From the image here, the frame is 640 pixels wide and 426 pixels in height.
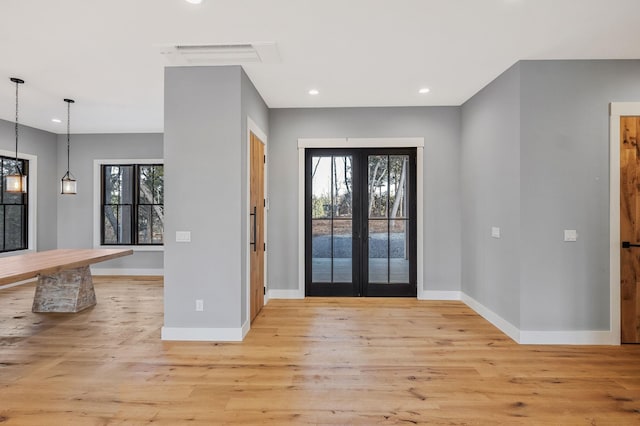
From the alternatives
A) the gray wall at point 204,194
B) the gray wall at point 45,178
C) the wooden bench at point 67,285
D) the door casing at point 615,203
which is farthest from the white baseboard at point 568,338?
the gray wall at point 45,178

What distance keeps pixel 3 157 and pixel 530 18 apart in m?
7.61

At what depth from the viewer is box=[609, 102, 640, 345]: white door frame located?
3262mm

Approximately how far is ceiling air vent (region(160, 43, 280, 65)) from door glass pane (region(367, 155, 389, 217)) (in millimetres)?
2214

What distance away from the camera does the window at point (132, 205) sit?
6688 mm

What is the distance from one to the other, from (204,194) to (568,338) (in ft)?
12.4

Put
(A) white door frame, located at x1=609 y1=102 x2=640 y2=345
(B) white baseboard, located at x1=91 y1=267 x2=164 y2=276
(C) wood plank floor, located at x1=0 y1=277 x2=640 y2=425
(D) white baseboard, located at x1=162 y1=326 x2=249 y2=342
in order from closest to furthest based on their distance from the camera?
(C) wood plank floor, located at x1=0 y1=277 x2=640 y2=425 → (A) white door frame, located at x1=609 y1=102 x2=640 y2=345 → (D) white baseboard, located at x1=162 y1=326 x2=249 y2=342 → (B) white baseboard, located at x1=91 y1=267 x2=164 y2=276

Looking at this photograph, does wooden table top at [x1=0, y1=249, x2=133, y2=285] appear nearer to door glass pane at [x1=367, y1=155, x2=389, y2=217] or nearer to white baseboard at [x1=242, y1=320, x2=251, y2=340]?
white baseboard at [x1=242, y1=320, x2=251, y2=340]

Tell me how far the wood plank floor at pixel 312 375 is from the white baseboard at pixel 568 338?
94 mm

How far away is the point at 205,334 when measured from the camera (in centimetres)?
339

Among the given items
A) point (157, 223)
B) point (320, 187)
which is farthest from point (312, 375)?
point (157, 223)

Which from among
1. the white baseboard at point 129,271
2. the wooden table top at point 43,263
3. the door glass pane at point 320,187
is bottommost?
the white baseboard at point 129,271

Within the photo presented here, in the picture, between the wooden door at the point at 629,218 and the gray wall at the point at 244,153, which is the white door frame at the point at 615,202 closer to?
the wooden door at the point at 629,218

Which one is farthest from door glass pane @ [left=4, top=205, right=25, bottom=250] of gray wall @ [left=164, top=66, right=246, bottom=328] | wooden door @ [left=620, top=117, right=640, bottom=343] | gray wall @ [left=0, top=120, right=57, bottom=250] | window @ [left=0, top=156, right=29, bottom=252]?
wooden door @ [left=620, top=117, right=640, bottom=343]

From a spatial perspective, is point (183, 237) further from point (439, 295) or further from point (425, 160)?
point (439, 295)
